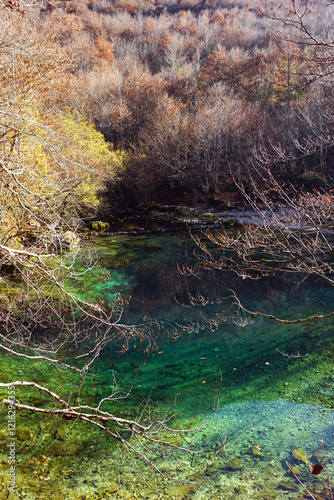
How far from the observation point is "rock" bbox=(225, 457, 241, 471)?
523 cm

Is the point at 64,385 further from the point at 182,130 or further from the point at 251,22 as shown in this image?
the point at 251,22

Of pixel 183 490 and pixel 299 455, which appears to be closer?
pixel 183 490

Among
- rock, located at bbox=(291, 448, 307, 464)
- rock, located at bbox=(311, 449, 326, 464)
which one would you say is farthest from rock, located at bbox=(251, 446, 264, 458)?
rock, located at bbox=(311, 449, 326, 464)

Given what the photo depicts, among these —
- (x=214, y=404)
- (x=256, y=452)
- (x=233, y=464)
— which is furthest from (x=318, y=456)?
(x=214, y=404)

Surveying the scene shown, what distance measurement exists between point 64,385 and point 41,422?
953 mm

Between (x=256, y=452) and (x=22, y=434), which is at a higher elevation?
(x=22, y=434)

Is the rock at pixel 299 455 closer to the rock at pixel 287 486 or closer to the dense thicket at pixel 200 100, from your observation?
the rock at pixel 287 486

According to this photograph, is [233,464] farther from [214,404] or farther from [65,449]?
[65,449]

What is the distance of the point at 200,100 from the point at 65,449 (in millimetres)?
32173

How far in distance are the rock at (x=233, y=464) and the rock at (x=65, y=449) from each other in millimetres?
2239

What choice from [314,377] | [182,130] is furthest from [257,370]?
[182,130]

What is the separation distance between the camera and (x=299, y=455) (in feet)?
18.0

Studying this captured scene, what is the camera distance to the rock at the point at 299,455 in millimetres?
5402

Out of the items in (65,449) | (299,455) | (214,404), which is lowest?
(214,404)
